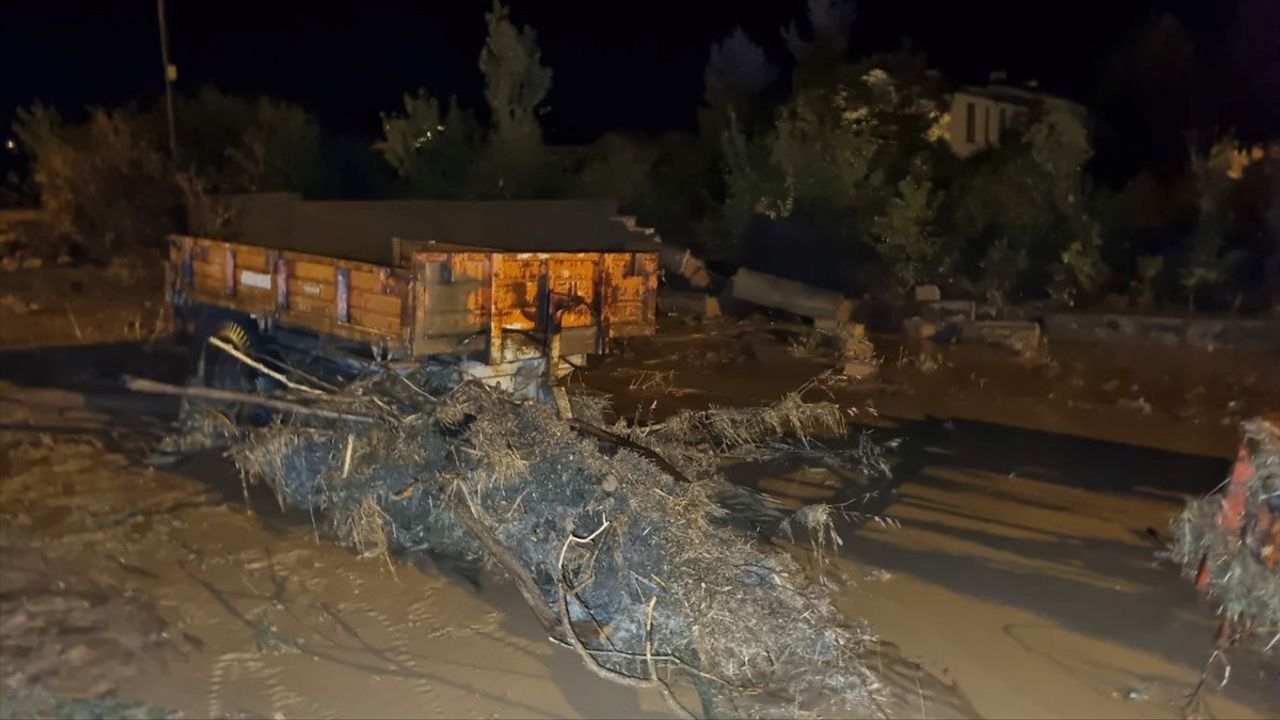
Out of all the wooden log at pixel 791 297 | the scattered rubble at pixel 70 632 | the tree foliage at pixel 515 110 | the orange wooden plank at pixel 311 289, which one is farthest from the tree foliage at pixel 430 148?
the scattered rubble at pixel 70 632

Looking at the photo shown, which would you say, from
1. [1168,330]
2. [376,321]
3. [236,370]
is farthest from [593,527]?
[1168,330]

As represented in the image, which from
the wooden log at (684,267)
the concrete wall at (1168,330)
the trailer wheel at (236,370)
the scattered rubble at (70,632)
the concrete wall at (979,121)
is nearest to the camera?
the scattered rubble at (70,632)

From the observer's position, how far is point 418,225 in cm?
1426

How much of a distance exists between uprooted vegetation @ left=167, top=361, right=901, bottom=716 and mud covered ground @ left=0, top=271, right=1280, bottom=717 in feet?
0.82

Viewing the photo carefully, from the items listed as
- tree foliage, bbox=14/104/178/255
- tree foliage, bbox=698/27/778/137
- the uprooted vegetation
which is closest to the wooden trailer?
the uprooted vegetation

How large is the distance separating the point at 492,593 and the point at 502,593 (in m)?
0.06

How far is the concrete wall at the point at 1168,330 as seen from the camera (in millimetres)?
15359

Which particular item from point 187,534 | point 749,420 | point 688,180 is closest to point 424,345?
point 187,534

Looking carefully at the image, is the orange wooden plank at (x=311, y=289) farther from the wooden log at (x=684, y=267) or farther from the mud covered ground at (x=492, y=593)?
the wooden log at (x=684, y=267)

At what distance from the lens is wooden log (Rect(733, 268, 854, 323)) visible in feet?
52.6

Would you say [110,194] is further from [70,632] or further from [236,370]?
[70,632]

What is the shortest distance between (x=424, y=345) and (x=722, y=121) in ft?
58.3

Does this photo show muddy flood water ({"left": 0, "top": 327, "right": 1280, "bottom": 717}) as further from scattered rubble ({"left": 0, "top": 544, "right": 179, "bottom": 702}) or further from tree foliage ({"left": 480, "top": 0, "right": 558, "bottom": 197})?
tree foliage ({"left": 480, "top": 0, "right": 558, "bottom": 197})

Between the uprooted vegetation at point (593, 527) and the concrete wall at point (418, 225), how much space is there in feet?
16.2
